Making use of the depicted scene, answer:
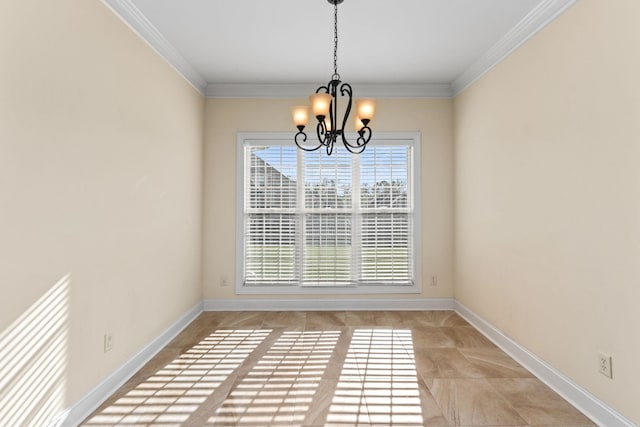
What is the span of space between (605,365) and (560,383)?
473mm

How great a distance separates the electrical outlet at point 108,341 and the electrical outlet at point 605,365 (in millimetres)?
3104

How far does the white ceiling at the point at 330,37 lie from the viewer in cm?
272

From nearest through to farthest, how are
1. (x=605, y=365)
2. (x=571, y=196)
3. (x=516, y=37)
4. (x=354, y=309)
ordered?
(x=605, y=365)
(x=571, y=196)
(x=516, y=37)
(x=354, y=309)

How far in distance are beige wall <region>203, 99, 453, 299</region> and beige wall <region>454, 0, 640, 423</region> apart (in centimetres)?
85

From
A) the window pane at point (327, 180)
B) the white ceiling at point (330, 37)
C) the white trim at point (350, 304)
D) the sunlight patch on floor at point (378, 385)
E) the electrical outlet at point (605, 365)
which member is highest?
the white ceiling at point (330, 37)

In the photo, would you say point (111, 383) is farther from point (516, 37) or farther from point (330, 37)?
point (516, 37)

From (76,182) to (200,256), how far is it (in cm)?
237

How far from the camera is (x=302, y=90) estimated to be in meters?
4.38

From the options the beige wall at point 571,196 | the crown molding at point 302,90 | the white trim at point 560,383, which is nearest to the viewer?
the beige wall at point 571,196

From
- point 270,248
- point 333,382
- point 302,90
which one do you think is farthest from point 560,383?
point 302,90

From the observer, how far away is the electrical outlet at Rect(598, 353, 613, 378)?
2.07 meters

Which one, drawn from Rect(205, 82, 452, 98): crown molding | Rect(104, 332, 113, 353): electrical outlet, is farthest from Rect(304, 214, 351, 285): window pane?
Rect(104, 332, 113, 353): electrical outlet

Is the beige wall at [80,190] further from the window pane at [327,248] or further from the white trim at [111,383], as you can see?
the window pane at [327,248]

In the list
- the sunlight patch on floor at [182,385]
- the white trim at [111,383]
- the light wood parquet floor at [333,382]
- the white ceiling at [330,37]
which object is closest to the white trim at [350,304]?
the light wood parquet floor at [333,382]
